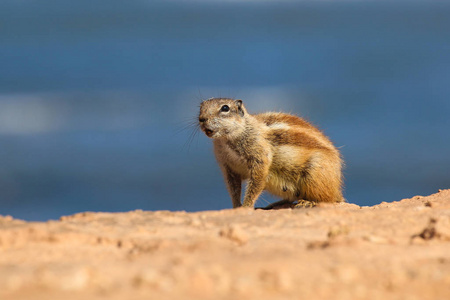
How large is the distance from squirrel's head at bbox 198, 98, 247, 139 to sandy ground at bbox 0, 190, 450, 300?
9.68ft

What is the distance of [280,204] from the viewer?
9.09 m

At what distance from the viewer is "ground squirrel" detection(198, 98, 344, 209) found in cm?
857

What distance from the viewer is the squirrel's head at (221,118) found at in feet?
28.1

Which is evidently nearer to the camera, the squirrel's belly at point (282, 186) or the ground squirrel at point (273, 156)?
the ground squirrel at point (273, 156)

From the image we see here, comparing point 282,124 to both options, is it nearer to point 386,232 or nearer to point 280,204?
point 280,204

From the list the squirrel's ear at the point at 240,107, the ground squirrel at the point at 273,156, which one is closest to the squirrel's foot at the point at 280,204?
the ground squirrel at the point at 273,156

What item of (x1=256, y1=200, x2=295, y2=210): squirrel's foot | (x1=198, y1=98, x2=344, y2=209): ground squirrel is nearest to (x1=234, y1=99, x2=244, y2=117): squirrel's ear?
(x1=198, y1=98, x2=344, y2=209): ground squirrel

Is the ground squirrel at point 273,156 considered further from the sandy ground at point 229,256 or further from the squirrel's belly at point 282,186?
the sandy ground at point 229,256

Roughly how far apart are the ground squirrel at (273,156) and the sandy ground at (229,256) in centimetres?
282

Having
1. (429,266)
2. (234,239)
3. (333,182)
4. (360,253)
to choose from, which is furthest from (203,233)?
(333,182)

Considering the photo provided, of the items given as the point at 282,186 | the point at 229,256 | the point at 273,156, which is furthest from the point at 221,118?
the point at 229,256

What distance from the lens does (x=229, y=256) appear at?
154 inches

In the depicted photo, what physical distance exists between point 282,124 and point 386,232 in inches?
169

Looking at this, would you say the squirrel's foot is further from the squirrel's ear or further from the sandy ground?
the sandy ground
